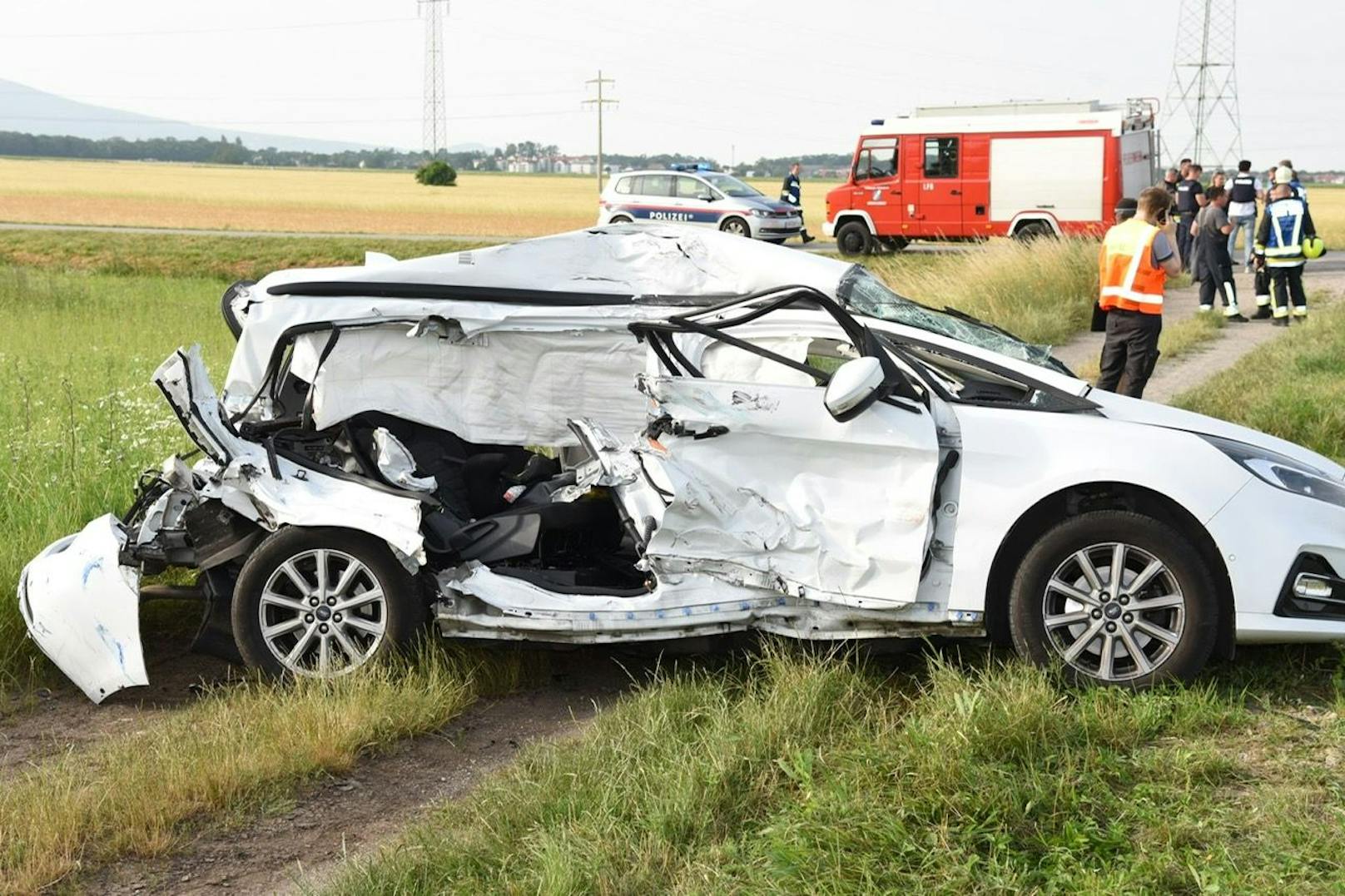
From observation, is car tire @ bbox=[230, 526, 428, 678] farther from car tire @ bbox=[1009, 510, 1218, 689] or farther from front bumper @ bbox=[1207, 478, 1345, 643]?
front bumper @ bbox=[1207, 478, 1345, 643]

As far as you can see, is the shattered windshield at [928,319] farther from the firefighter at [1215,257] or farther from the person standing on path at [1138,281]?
the firefighter at [1215,257]

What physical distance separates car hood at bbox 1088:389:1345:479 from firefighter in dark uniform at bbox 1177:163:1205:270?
60.4 feet

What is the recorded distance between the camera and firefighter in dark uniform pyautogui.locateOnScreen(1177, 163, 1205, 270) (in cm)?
2297

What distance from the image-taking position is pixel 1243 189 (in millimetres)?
21953

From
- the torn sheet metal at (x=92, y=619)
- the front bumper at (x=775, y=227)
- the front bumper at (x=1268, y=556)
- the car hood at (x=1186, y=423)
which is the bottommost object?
the torn sheet metal at (x=92, y=619)

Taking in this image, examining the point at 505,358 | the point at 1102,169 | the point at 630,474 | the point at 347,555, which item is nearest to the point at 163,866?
the point at 347,555

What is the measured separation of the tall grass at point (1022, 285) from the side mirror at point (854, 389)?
10.8 meters

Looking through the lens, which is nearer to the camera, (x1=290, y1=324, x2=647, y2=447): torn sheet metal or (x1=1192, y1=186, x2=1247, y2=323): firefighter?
(x1=290, y1=324, x2=647, y2=447): torn sheet metal

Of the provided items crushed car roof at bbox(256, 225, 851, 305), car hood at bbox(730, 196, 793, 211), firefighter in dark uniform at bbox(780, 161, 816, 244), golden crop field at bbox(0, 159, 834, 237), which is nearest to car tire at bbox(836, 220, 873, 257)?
car hood at bbox(730, 196, 793, 211)

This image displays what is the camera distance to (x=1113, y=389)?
1048cm

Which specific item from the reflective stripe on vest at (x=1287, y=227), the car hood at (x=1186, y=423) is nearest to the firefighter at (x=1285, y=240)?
the reflective stripe on vest at (x=1287, y=227)

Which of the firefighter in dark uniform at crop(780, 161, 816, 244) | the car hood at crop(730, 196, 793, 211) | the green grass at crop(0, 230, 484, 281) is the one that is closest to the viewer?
the green grass at crop(0, 230, 484, 281)

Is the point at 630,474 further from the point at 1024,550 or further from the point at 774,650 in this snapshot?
the point at 1024,550

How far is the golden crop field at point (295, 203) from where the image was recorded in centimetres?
4478
